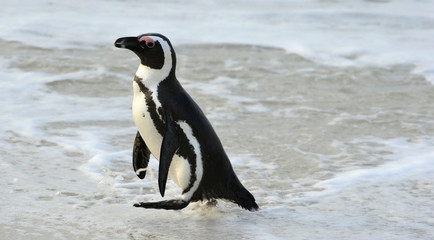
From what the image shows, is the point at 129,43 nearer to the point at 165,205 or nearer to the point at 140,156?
the point at 140,156

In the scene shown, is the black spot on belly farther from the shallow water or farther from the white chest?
the shallow water

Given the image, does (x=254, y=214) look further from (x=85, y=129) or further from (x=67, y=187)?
(x=85, y=129)

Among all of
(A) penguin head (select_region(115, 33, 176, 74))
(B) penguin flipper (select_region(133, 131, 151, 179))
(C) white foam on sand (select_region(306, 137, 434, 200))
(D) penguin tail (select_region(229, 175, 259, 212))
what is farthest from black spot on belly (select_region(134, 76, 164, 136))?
(C) white foam on sand (select_region(306, 137, 434, 200))

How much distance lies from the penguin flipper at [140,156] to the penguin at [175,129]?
185 mm

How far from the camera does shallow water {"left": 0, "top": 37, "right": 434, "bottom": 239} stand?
3588mm

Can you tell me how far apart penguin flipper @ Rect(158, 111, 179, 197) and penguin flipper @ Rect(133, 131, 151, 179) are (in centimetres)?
42

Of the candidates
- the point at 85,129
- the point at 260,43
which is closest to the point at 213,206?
the point at 85,129

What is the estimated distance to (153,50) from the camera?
353cm

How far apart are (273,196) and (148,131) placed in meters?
0.86

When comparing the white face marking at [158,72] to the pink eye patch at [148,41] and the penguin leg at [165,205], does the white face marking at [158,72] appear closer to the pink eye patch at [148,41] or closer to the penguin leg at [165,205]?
the pink eye patch at [148,41]

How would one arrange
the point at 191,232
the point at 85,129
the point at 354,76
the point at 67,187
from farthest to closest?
the point at 354,76 < the point at 85,129 < the point at 67,187 < the point at 191,232

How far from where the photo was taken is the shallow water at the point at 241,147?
359cm

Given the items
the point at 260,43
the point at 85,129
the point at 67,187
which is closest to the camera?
the point at 67,187

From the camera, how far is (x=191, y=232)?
3443mm
